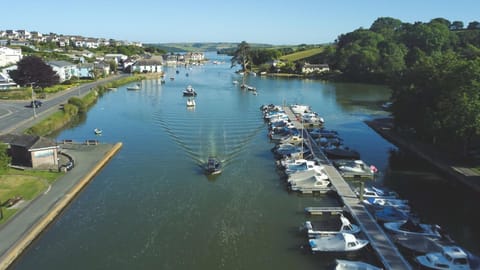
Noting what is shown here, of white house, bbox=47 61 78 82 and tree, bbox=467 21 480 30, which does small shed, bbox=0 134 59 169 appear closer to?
white house, bbox=47 61 78 82

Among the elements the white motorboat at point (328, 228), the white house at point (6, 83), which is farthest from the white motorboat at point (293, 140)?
the white house at point (6, 83)

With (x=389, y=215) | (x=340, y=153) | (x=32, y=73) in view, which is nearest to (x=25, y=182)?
(x=389, y=215)

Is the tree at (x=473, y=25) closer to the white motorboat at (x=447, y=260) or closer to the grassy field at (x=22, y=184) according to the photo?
the white motorboat at (x=447, y=260)

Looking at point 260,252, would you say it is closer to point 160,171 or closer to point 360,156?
point 160,171

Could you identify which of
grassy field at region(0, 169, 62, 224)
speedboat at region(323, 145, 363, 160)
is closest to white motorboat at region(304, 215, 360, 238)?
speedboat at region(323, 145, 363, 160)

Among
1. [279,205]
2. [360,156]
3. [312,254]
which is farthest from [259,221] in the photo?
[360,156]

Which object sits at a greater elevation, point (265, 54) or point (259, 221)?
point (265, 54)

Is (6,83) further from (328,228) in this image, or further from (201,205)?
(328,228)
